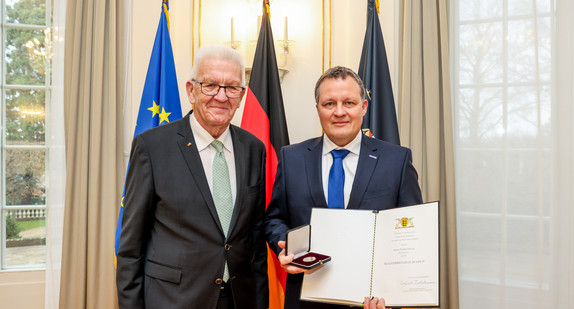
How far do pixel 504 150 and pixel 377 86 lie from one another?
3.55 ft

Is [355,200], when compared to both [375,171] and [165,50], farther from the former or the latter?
[165,50]

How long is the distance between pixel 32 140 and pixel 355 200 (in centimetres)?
299

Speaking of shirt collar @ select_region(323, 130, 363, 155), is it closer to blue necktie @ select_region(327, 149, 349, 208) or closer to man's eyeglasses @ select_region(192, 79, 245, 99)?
blue necktie @ select_region(327, 149, 349, 208)

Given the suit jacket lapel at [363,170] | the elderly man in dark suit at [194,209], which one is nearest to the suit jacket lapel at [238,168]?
the elderly man in dark suit at [194,209]

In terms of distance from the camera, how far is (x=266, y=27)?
3178mm

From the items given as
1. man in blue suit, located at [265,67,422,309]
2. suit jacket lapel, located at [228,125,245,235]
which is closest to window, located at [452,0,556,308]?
man in blue suit, located at [265,67,422,309]

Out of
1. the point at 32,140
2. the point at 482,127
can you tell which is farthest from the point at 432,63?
the point at 32,140

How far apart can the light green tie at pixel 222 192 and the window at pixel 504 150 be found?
219cm

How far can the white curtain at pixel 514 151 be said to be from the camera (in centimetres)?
282

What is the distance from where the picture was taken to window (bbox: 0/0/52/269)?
3301 mm

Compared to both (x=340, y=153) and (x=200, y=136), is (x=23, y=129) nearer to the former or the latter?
(x=200, y=136)

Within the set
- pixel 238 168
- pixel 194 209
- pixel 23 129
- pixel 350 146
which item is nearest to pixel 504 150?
pixel 350 146

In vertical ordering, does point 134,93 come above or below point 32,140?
above

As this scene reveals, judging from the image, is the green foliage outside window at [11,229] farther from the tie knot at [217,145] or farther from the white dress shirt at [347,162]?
the white dress shirt at [347,162]
